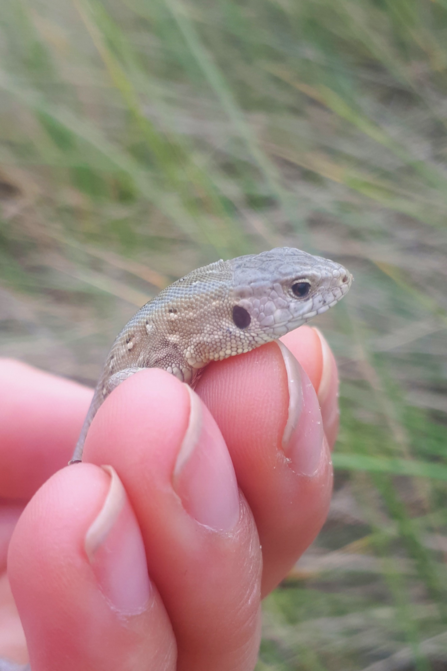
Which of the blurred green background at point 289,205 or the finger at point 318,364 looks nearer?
the finger at point 318,364

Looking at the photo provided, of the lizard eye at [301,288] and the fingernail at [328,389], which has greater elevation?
the lizard eye at [301,288]

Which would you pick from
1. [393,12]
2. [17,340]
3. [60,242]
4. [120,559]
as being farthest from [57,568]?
[393,12]

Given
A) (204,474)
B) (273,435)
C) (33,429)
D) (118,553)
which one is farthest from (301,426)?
(33,429)

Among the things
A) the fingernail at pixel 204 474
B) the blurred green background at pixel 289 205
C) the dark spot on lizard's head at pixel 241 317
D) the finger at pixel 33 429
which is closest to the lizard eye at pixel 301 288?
the dark spot on lizard's head at pixel 241 317

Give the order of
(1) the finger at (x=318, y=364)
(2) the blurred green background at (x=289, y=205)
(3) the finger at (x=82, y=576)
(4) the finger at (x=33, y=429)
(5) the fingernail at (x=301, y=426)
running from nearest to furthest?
(3) the finger at (x=82, y=576) → (5) the fingernail at (x=301, y=426) → (1) the finger at (x=318, y=364) → (4) the finger at (x=33, y=429) → (2) the blurred green background at (x=289, y=205)

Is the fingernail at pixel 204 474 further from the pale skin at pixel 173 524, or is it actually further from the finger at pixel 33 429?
the finger at pixel 33 429

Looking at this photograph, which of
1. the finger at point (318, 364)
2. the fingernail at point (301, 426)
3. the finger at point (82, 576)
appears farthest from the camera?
the finger at point (318, 364)

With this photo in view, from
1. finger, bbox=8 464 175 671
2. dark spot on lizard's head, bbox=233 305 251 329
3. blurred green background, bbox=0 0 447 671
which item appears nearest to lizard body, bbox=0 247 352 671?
dark spot on lizard's head, bbox=233 305 251 329

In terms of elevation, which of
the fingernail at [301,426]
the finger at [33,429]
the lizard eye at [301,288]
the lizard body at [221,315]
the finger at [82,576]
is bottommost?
the finger at [33,429]
